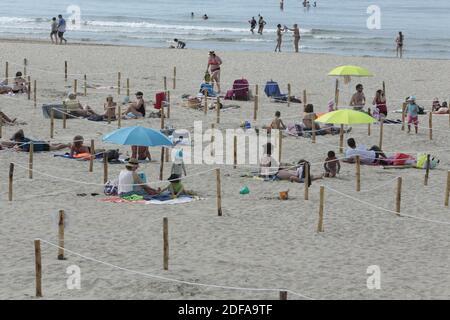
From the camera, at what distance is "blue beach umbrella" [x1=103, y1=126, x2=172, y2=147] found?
61.2ft

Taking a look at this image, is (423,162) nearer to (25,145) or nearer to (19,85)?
(25,145)

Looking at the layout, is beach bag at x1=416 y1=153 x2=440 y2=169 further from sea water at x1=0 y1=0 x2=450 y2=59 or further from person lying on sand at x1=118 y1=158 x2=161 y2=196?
sea water at x1=0 y1=0 x2=450 y2=59

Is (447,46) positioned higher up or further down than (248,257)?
higher up

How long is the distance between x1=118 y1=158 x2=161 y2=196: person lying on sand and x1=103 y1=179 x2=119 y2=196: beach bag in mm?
208

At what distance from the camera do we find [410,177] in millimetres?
20234

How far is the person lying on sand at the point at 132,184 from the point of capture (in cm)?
1747

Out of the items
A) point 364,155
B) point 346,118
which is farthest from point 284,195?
point 364,155

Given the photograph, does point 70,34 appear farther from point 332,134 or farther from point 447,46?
point 332,134

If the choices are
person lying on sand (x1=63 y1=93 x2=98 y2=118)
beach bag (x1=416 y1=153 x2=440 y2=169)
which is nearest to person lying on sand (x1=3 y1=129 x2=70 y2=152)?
person lying on sand (x1=63 y1=93 x2=98 y2=118)

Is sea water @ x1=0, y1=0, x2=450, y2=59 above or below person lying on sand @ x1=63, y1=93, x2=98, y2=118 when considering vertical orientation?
above

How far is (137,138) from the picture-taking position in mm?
18750

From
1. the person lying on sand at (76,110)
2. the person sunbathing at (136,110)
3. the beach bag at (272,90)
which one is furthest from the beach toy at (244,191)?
the beach bag at (272,90)

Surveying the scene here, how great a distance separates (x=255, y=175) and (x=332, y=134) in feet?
17.0
